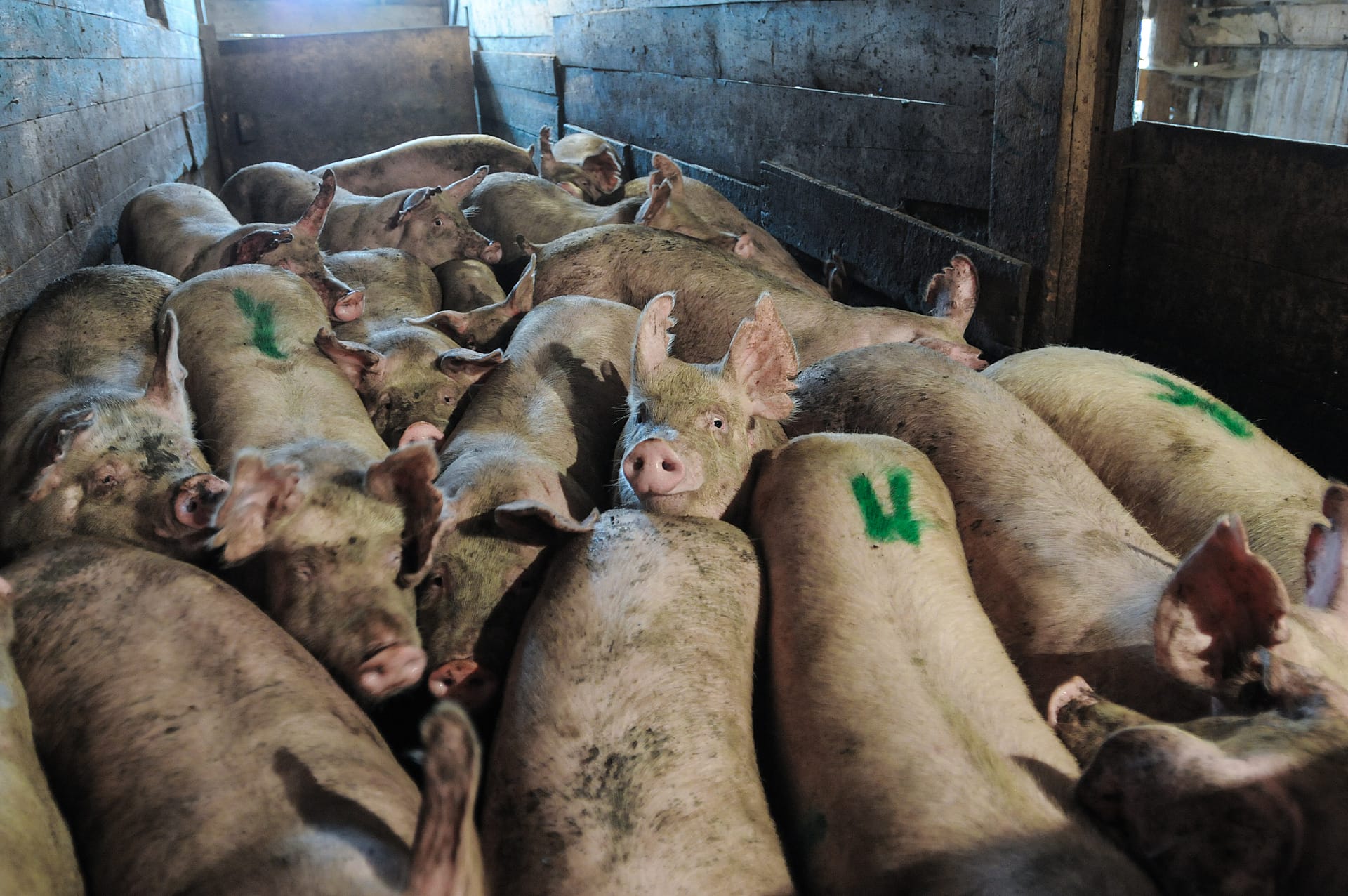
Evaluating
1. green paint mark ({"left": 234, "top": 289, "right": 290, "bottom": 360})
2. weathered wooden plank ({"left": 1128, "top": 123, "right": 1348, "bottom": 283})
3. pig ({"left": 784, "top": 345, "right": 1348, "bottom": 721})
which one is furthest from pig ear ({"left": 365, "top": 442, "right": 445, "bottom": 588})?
weathered wooden plank ({"left": 1128, "top": 123, "right": 1348, "bottom": 283})

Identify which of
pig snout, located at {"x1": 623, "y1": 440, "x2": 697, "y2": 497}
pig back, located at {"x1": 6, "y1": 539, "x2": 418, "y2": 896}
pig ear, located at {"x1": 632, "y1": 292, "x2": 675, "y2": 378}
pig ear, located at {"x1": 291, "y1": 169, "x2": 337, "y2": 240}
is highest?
pig ear, located at {"x1": 291, "y1": 169, "x2": 337, "y2": 240}

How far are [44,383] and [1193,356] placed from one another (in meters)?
3.79

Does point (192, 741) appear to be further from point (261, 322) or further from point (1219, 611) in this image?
point (261, 322)

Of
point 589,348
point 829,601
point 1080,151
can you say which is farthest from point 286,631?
point 1080,151

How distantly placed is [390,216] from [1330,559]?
455 centimetres

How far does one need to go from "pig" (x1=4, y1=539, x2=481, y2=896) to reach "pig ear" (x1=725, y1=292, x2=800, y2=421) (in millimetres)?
1472

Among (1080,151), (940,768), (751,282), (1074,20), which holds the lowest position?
(940,768)

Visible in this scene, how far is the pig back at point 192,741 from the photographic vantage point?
1.44m

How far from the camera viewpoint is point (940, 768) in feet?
5.47

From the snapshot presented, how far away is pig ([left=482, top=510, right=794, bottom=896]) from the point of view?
5.19 ft

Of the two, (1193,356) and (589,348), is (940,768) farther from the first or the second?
(1193,356)

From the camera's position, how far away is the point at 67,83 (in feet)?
14.2

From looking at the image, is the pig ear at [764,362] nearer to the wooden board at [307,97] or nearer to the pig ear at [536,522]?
the pig ear at [536,522]

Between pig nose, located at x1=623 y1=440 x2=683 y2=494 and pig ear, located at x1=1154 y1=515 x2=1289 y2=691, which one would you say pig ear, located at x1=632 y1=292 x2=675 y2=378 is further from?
pig ear, located at x1=1154 y1=515 x2=1289 y2=691
